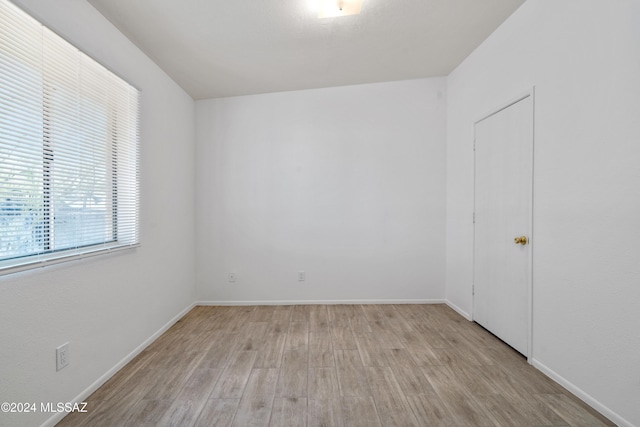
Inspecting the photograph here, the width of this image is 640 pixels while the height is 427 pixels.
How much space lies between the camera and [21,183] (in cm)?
140

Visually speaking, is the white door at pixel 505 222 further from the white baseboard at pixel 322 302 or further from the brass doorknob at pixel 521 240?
the white baseboard at pixel 322 302

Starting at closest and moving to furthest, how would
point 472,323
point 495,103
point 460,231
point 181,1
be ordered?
1. point 181,1
2. point 495,103
3. point 472,323
4. point 460,231

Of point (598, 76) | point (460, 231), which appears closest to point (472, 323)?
point (460, 231)

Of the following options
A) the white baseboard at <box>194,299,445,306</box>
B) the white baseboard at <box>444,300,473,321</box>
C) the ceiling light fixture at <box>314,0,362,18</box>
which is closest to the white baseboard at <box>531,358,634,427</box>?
the white baseboard at <box>444,300,473,321</box>

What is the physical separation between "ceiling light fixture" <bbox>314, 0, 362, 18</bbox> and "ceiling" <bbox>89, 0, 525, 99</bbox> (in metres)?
0.05

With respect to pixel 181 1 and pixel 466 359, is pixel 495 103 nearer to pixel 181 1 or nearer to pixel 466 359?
pixel 466 359

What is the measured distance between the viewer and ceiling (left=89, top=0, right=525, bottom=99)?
2.03 metres

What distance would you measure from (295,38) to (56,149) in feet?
6.38

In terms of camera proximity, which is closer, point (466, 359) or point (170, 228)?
point (466, 359)

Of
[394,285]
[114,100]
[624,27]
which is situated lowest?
[394,285]

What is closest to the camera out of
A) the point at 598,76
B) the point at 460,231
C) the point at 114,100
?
the point at 598,76

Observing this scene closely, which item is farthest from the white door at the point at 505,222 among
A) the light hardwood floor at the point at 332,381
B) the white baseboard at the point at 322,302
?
the white baseboard at the point at 322,302

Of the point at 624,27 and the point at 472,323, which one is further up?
the point at 624,27

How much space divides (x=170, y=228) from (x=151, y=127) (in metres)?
1.03
